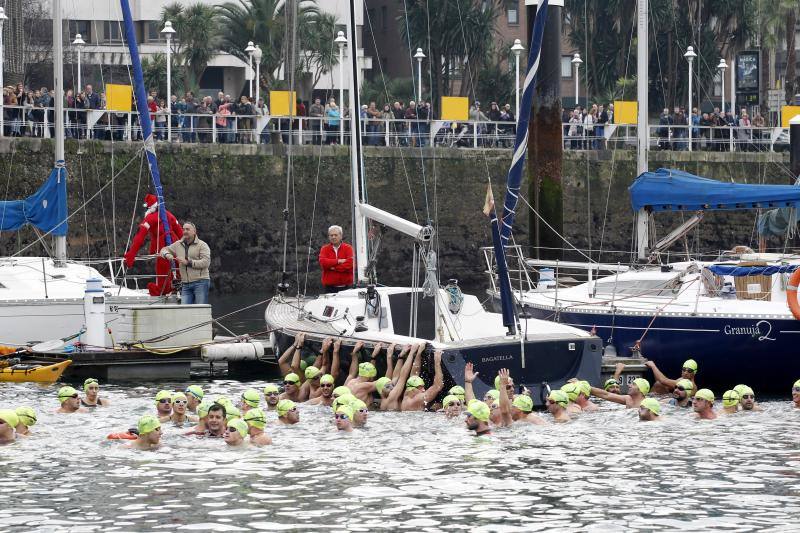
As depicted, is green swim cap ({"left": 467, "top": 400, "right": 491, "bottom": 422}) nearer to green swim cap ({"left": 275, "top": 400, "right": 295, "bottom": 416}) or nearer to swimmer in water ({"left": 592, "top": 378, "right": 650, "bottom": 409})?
green swim cap ({"left": 275, "top": 400, "right": 295, "bottom": 416})

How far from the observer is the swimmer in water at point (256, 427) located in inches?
785

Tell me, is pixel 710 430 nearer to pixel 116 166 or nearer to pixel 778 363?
pixel 778 363

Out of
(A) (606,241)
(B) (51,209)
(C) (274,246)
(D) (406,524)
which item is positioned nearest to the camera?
(D) (406,524)

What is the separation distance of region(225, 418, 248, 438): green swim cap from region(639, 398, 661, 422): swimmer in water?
5423mm

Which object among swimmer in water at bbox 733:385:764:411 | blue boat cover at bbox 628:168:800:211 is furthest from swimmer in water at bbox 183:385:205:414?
Result: blue boat cover at bbox 628:168:800:211

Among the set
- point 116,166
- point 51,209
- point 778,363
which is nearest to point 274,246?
point 116,166

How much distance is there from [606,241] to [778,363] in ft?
72.3

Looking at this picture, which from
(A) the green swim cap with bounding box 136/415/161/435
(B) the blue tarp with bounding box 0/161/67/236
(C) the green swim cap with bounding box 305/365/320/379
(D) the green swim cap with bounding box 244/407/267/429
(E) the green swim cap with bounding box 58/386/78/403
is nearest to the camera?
(A) the green swim cap with bounding box 136/415/161/435

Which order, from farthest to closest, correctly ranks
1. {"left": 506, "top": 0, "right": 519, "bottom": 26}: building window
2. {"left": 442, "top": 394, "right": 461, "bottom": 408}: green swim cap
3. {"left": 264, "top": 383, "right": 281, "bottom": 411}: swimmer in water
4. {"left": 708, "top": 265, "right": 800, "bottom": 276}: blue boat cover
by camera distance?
1. {"left": 506, "top": 0, "right": 519, "bottom": 26}: building window
2. {"left": 708, "top": 265, "right": 800, "bottom": 276}: blue boat cover
3. {"left": 264, "top": 383, "right": 281, "bottom": 411}: swimmer in water
4. {"left": 442, "top": 394, "right": 461, "bottom": 408}: green swim cap

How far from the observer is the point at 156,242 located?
29.2 metres

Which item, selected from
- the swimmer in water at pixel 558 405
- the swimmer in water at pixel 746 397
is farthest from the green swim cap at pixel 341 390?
the swimmer in water at pixel 746 397

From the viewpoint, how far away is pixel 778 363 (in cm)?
2380

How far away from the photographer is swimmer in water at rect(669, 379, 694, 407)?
2289 cm

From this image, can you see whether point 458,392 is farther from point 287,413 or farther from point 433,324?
point 433,324
